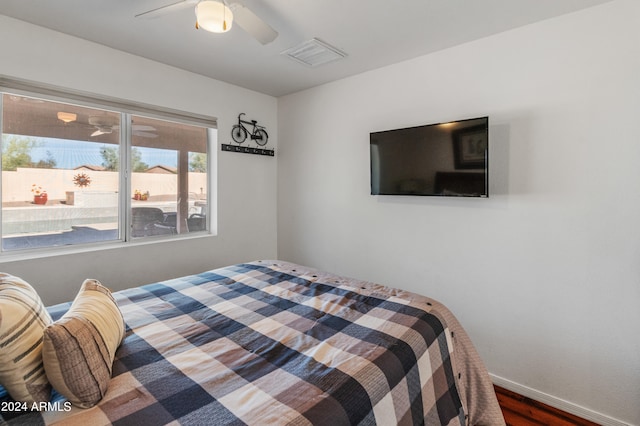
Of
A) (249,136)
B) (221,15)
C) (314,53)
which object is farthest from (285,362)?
(249,136)

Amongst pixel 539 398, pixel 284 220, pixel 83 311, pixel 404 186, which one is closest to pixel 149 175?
pixel 284 220

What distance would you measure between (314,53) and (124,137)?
176 cm

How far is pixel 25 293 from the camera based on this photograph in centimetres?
107

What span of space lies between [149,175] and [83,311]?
2001 millimetres

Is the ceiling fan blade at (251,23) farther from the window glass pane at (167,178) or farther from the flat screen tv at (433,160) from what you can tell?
the window glass pane at (167,178)

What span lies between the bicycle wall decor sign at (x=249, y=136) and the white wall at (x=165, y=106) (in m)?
0.06

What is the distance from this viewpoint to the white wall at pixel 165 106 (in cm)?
213

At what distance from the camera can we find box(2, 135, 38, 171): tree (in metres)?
2.14

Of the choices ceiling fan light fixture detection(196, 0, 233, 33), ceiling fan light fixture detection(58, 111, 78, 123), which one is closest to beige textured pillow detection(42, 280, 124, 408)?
ceiling fan light fixture detection(196, 0, 233, 33)

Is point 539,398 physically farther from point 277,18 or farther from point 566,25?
point 277,18

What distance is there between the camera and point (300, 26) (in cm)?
212

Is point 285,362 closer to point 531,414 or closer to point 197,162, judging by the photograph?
point 531,414

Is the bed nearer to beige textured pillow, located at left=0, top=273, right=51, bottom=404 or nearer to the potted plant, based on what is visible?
beige textured pillow, located at left=0, top=273, right=51, bottom=404

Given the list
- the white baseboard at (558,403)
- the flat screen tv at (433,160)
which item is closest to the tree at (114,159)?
the flat screen tv at (433,160)
